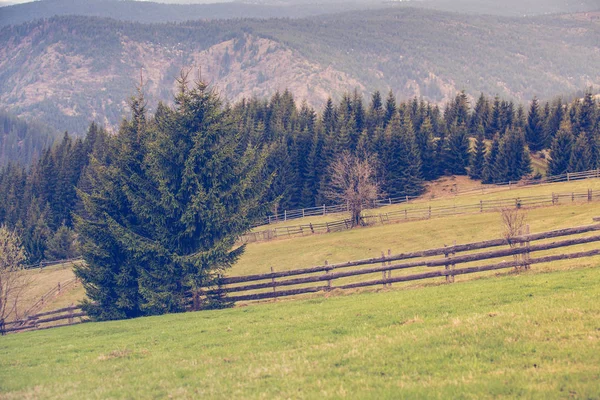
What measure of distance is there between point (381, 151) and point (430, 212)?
29609mm

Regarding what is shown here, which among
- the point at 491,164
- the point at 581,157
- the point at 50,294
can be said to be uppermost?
the point at 491,164

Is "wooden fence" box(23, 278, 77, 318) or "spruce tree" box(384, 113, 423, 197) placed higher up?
"spruce tree" box(384, 113, 423, 197)

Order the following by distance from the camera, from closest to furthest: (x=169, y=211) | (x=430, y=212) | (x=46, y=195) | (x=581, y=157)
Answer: (x=169, y=211) → (x=430, y=212) → (x=581, y=157) → (x=46, y=195)

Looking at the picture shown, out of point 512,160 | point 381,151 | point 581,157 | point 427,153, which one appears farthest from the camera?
point 427,153

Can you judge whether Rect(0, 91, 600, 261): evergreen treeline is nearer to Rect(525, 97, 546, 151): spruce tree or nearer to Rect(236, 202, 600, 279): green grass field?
Rect(525, 97, 546, 151): spruce tree

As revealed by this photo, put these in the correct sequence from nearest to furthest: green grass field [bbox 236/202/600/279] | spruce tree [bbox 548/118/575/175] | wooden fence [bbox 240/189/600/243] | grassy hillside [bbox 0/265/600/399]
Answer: grassy hillside [bbox 0/265/600/399]
green grass field [bbox 236/202/600/279]
wooden fence [bbox 240/189/600/243]
spruce tree [bbox 548/118/575/175]

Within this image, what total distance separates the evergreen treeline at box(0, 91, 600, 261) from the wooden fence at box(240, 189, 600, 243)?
13700 mm

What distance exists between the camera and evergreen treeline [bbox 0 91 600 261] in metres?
90.8

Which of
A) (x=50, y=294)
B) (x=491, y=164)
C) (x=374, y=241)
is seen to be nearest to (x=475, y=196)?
(x=491, y=164)

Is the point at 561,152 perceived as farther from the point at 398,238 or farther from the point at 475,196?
the point at 398,238

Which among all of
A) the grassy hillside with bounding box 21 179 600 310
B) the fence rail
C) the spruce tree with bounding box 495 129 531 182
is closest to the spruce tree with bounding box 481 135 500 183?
the spruce tree with bounding box 495 129 531 182

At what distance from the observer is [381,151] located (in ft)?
311

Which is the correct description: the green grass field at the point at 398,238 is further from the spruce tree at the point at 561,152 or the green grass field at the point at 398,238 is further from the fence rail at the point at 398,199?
the spruce tree at the point at 561,152

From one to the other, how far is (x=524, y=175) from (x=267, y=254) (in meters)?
50.8
